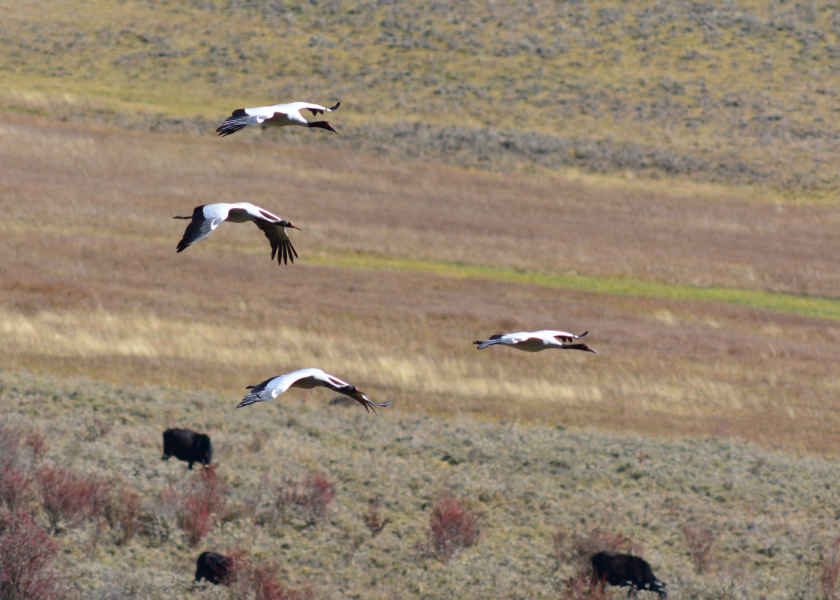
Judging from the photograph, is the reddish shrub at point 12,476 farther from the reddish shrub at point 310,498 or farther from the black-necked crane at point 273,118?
the black-necked crane at point 273,118

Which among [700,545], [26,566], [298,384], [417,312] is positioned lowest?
[417,312]

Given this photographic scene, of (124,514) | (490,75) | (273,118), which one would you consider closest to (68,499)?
(124,514)

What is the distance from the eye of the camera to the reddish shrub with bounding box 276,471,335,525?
77.5 feet

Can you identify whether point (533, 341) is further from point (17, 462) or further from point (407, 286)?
point (407, 286)

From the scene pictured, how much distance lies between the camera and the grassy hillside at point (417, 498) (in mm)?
21984

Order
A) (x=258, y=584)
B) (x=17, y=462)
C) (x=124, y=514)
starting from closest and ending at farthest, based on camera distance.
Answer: (x=258, y=584), (x=124, y=514), (x=17, y=462)

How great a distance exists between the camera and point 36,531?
64.6 feet

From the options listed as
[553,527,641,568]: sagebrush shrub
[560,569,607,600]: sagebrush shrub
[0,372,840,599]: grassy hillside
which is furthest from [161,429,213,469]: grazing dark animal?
[560,569,607,600]: sagebrush shrub

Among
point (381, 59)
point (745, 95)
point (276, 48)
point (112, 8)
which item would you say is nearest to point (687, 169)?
point (745, 95)

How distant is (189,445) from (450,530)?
5.34 metres

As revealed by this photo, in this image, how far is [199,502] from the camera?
23203mm

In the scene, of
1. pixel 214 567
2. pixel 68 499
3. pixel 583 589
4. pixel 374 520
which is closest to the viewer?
pixel 214 567

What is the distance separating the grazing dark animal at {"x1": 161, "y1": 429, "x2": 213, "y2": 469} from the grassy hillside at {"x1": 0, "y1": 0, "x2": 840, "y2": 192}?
146 ft

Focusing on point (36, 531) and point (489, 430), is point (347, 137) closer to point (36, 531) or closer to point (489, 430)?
point (489, 430)
